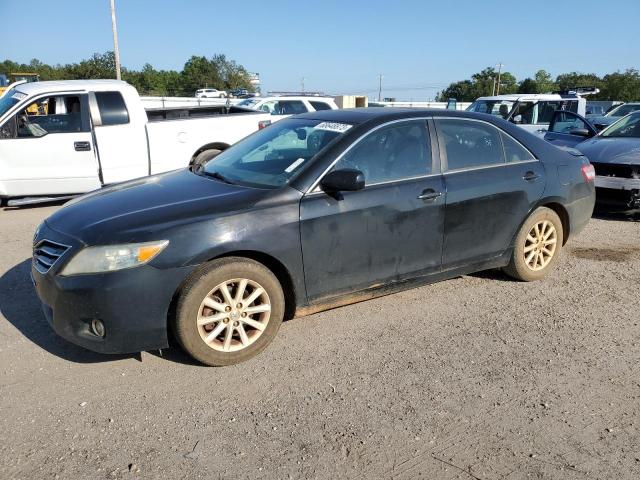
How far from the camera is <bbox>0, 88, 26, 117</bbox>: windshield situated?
7.67 metres

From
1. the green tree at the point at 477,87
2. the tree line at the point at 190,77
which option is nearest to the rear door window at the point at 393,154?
the tree line at the point at 190,77

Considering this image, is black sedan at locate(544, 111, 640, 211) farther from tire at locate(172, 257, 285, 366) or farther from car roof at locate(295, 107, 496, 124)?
tire at locate(172, 257, 285, 366)

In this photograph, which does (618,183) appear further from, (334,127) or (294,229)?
(294,229)

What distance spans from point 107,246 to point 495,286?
3424 mm

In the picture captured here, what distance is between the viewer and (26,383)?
329 cm

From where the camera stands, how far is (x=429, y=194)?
408 cm

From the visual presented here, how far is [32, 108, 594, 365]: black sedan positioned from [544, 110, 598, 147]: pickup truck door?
15.0 ft

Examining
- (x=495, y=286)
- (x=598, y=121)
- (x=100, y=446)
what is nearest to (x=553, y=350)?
(x=495, y=286)

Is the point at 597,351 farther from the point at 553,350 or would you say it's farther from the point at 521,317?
the point at 521,317

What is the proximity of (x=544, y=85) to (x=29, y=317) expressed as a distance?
247 feet

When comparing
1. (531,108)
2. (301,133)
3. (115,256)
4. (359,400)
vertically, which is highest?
(531,108)

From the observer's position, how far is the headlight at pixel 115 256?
10.3 feet

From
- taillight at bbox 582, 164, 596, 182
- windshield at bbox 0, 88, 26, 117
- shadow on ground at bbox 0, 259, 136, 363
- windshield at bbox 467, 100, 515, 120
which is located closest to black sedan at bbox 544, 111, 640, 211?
taillight at bbox 582, 164, 596, 182

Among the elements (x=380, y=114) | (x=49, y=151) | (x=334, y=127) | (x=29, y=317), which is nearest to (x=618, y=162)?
(x=380, y=114)
